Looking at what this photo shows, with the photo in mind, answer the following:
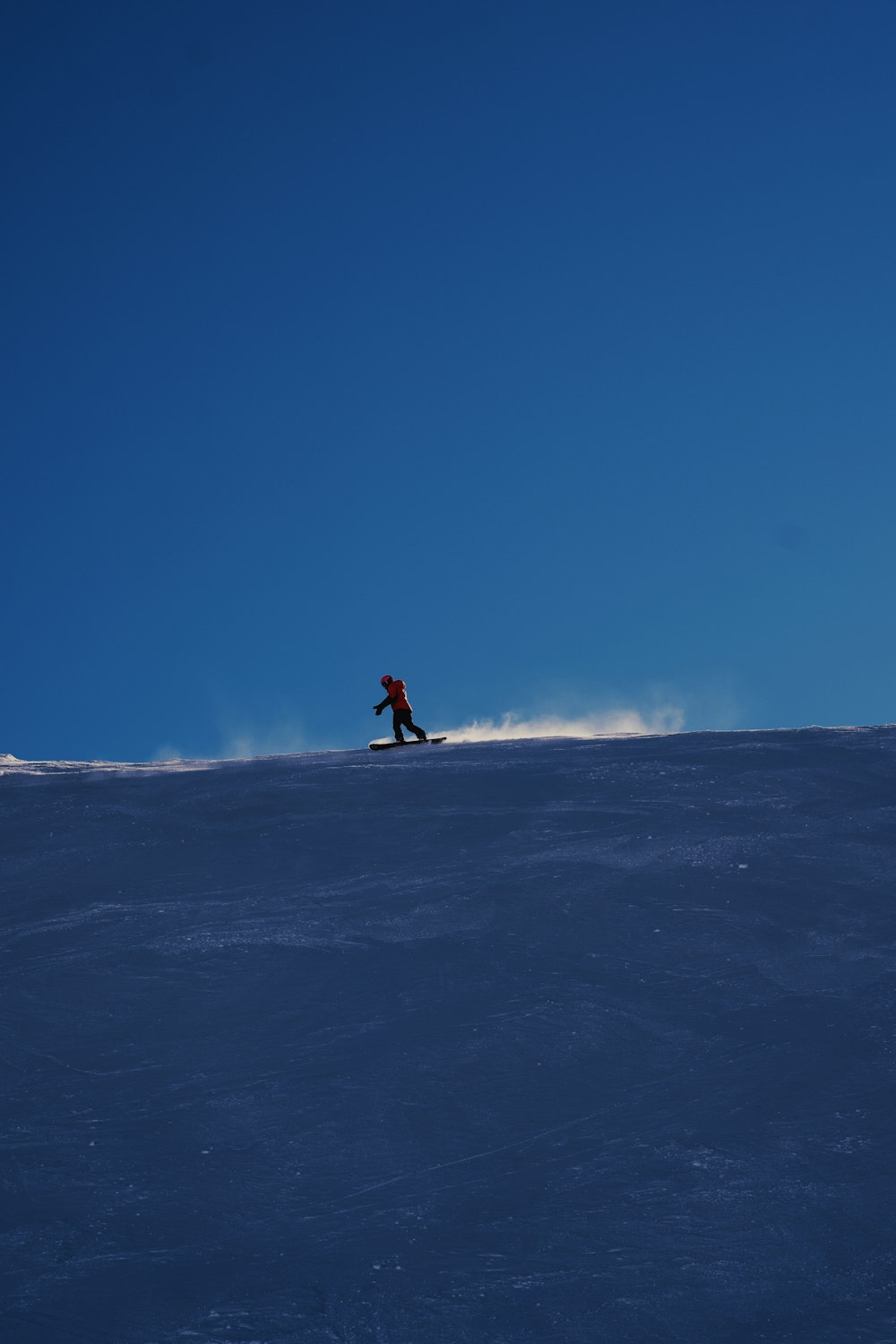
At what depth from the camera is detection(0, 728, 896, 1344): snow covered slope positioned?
4836mm

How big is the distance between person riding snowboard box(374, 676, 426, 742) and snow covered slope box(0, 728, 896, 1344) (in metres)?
6.70

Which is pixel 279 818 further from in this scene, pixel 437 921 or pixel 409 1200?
pixel 409 1200

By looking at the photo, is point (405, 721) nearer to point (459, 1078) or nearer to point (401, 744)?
point (401, 744)

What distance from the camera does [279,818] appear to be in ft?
36.5

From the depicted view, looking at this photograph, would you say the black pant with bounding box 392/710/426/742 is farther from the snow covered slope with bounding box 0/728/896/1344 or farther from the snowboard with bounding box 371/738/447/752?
the snow covered slope with bounding box 0/728/896/1344

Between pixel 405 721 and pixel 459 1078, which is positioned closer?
pixel 459 1078

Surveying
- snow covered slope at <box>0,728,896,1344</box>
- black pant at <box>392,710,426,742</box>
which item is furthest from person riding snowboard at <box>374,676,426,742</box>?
snow covered slope at <box>0,728,896,1344</box>

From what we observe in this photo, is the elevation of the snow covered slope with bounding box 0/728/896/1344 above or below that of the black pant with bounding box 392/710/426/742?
below

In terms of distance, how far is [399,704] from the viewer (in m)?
17.5

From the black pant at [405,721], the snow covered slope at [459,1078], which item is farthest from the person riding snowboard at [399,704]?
the snow covered slope at [459,1078]

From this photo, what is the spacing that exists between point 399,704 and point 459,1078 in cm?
1137

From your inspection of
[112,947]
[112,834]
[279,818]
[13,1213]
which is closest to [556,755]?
[279,818]

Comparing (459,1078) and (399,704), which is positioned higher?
(399,704)

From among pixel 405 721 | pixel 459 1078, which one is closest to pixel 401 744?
pixel 405 721
